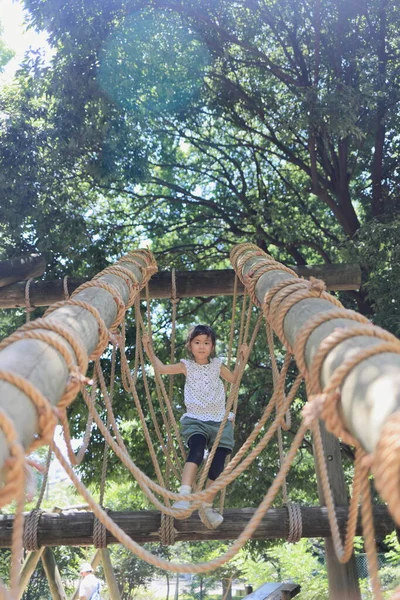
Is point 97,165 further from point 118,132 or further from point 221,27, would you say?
point 221,27

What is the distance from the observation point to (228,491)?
6082mm

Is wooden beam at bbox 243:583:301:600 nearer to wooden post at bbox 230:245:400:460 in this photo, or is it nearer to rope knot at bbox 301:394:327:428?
wooden post at bbox 230:245:400:460

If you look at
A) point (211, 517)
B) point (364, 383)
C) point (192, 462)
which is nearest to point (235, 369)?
point (192, 462)

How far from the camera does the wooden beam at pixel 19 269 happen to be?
162 inches

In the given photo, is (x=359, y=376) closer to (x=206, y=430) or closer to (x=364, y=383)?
(x=364, y=383)

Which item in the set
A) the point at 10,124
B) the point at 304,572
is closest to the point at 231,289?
the point at 10,124

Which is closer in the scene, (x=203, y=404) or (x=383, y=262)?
(x=203, y=404)

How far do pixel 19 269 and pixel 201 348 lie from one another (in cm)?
156

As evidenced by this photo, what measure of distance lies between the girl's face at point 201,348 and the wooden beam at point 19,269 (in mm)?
1456

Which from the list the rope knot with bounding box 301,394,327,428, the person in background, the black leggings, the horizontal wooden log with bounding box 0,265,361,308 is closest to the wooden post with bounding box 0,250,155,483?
the rope knot with bounding box 301,394,327,428

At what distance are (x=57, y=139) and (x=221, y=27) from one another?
1938 mm

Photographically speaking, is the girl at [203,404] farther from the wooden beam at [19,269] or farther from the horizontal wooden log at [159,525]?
the wooden beam at [19,269]

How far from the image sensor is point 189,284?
13.4ft

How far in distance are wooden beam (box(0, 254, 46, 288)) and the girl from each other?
1269mm
